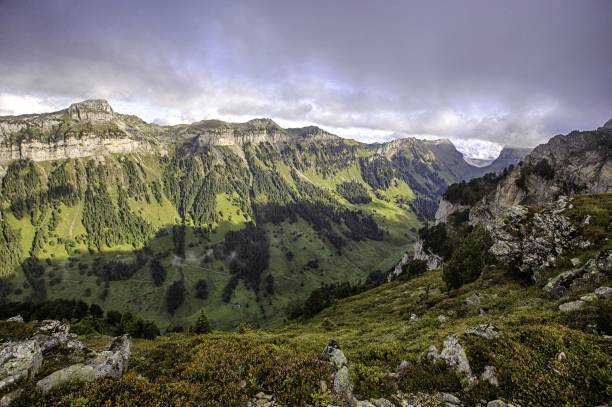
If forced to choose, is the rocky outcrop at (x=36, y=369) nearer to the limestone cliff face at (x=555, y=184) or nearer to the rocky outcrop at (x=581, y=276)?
the rocky outcrop at (x=581, y=276)

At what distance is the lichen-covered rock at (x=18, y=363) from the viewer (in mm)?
14648

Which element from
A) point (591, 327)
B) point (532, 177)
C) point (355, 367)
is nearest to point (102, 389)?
point (355, 367)

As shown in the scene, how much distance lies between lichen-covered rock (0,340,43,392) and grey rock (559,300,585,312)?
3376 centimetres

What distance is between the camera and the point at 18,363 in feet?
51.9

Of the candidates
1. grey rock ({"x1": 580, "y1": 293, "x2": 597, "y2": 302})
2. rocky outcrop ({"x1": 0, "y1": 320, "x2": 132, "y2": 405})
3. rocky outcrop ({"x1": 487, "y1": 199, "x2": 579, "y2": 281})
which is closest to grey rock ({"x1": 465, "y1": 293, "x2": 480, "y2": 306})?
rocky outcrop ({"x1": 487, "y1": 199, "x2": 579, "y2": 281})

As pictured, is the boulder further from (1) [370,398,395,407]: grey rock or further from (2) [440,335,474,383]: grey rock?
(1) [370,398,395,407]: grey rock

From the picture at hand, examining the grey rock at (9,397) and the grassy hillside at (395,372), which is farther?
the grassy hillside at (395,372)

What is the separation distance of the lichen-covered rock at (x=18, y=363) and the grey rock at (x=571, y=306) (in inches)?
1329

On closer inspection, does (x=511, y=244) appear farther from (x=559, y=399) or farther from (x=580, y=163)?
(x=580, y=163)

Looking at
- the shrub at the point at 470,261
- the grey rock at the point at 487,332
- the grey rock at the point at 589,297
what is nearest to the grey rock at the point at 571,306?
the grey rock at the point at 589,297

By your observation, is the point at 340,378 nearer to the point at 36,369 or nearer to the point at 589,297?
the point at 36,369

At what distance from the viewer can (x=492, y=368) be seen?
15.5 metres

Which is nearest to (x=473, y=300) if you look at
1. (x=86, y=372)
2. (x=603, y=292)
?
(x=603, y=292)

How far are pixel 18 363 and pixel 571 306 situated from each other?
3547cm
